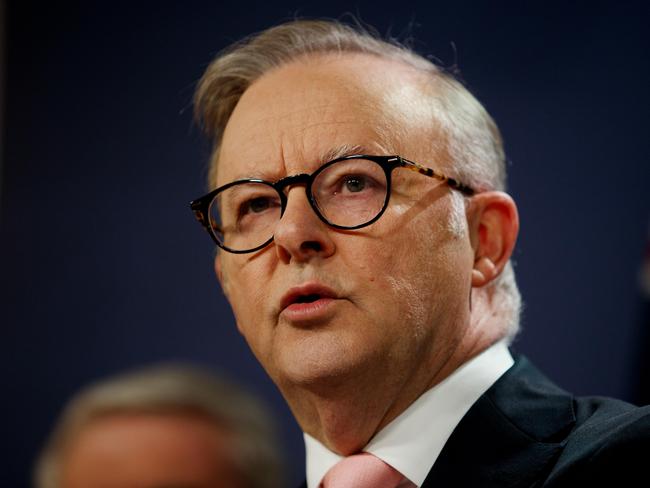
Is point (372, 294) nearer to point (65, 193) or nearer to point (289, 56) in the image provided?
point (289, 56)

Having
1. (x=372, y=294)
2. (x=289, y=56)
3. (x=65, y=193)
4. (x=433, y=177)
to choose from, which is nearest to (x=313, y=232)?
(x=372, y=294)

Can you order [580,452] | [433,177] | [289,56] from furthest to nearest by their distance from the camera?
1. [289,56]
2. [433,177]
3. [580,452]

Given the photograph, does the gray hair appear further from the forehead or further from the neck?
the neck

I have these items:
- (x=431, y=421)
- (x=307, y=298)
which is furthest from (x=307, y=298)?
(x=431, y=421)

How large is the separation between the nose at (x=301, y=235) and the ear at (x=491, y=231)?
378 millimetres

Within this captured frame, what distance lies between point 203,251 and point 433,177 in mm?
1380

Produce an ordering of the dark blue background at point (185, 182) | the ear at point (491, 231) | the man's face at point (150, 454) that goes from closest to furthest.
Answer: the man's face at point (150, 454) → the ear at point (491, 231) → the dark blue background at point (185, 182)

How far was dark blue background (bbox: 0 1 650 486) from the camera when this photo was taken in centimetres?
267

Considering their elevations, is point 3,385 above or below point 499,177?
below

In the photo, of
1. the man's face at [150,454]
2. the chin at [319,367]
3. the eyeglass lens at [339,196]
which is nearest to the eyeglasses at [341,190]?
the eyeglass lens at [339,196]

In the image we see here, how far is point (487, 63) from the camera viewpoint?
2.75 metres

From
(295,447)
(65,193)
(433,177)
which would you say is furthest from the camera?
(65,193)

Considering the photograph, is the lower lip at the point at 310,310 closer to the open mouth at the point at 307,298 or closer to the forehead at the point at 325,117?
the open mouth at the point at 307,298

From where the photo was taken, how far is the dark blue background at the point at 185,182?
2670 mm
